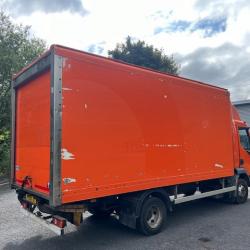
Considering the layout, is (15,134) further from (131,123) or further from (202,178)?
(202,178)

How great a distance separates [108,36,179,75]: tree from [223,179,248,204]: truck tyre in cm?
1906

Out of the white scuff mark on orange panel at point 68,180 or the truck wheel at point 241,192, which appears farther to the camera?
the truck wheel at point 241,192

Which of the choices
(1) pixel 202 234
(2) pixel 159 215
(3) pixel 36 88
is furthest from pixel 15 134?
(1) pixel 202 234

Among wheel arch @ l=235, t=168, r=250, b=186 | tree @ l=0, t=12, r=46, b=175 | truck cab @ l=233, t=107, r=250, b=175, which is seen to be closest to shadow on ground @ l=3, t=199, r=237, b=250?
wheel arch @ l=235, t=168, r=250, b=186

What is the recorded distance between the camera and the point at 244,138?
31.8ft

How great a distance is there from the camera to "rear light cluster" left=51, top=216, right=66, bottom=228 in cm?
520

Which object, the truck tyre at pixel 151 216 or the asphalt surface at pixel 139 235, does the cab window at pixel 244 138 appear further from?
the truck tyre at pixel 151 216

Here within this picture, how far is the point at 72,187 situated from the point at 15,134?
2.46 meters

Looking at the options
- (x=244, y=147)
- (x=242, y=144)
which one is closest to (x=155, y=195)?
(x=242, y=144)

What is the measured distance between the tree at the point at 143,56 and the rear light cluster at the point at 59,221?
2297 cm

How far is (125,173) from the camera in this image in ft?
19.1

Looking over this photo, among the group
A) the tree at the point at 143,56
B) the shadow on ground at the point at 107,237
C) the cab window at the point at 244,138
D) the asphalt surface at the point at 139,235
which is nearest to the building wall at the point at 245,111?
the tree at the point at 143,56

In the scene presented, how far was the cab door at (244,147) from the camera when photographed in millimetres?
9422

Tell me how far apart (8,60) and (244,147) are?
48.0 feet
